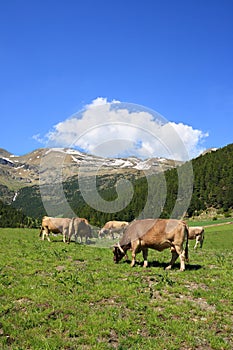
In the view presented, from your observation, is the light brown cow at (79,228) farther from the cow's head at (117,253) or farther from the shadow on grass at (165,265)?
the shadow on grass at (165,265)

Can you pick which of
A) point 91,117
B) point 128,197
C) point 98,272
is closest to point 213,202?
point 128,197

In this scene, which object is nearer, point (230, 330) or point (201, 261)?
point (230, 330)

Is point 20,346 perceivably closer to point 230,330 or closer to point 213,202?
point 230,330

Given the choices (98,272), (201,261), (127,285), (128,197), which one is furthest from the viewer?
(128,197)

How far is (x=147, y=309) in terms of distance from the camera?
11891 millimetres

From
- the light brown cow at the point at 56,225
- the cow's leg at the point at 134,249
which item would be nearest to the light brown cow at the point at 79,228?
the light brown cow at the point at 56,225

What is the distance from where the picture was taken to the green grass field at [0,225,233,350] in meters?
9.80

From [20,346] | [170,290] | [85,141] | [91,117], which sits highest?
[91,117]

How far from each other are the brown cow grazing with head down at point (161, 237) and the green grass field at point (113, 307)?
1.01 m

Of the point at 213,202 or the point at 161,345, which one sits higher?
the point at 213,202

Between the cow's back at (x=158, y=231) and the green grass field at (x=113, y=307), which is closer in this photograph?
the green grass field at (x=113, y=307)

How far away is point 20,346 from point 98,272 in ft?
26.3

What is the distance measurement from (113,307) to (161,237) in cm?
696

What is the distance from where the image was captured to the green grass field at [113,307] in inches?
386
